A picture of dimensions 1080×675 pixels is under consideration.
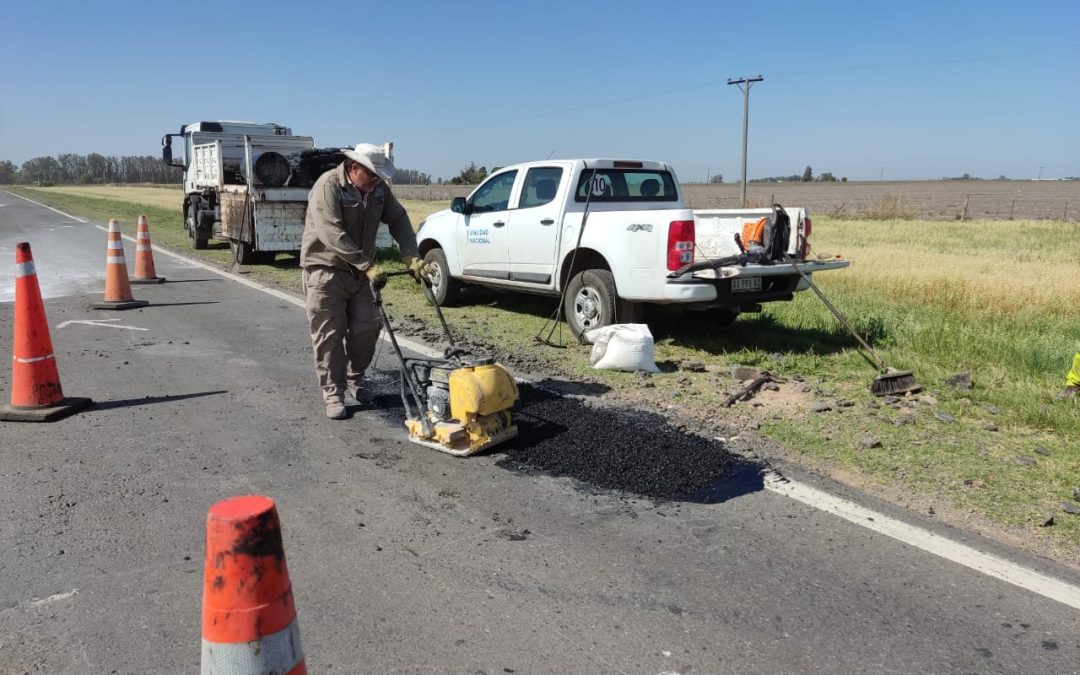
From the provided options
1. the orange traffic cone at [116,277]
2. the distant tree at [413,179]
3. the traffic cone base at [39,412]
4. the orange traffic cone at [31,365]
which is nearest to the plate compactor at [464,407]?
the traffic cone base at [39,412]

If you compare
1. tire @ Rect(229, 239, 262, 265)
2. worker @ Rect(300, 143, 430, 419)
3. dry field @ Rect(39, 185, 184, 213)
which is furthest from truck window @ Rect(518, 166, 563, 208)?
dry field @ Rect(39, 185, 184, 213)

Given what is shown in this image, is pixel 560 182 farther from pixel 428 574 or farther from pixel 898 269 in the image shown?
pixel 898 269

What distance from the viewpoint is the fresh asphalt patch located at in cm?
445

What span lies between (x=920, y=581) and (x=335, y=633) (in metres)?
2.42

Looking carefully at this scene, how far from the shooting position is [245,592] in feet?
6.21

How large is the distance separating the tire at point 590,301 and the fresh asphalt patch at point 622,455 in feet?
7.47

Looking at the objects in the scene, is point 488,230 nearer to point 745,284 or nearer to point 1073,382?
point 745,284

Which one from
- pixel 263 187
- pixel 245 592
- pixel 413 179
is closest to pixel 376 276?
pixel 245 592

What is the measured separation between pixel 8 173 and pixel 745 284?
620 feet

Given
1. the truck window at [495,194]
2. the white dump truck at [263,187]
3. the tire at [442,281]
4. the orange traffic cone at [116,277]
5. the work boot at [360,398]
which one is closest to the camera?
the work boot at [360,398]

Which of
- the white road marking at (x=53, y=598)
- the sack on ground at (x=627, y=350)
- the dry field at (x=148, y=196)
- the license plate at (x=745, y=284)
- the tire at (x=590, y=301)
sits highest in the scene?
the dry field at (x=148, y=196)

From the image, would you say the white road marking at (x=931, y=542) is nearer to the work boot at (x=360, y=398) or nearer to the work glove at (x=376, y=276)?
the work glove at (x=376, y=276)

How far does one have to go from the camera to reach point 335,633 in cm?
300

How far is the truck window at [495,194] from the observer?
954cm
